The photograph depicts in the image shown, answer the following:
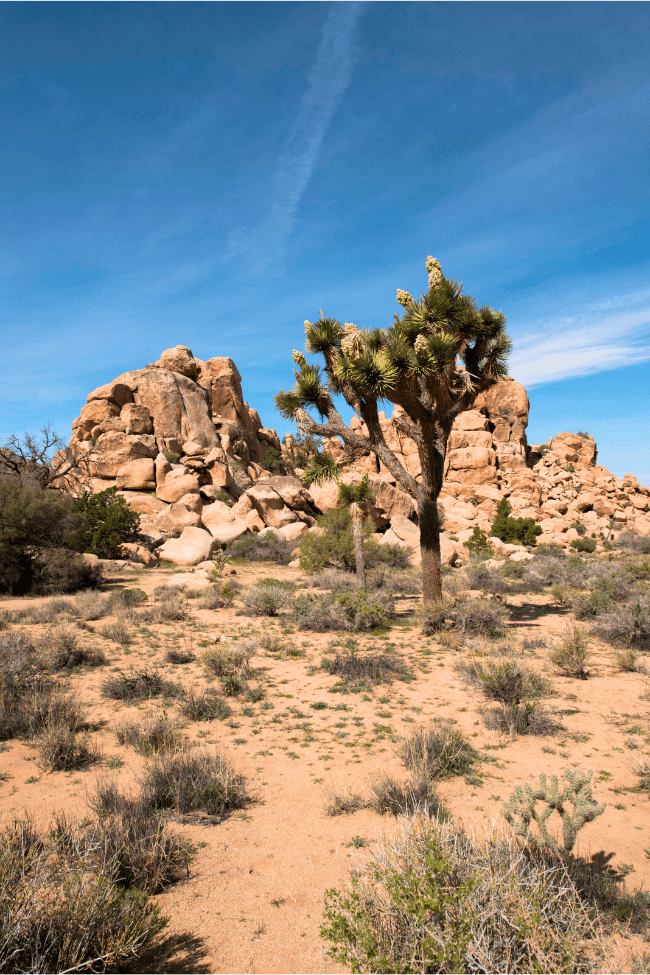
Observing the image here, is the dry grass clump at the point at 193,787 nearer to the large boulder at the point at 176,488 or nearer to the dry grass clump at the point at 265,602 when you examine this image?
the dry grass clump at the point at 265,602

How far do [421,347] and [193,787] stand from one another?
903 centimetres

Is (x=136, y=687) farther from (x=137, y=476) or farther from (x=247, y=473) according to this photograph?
(x=247, y=473)

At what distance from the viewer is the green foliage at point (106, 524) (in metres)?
21.5

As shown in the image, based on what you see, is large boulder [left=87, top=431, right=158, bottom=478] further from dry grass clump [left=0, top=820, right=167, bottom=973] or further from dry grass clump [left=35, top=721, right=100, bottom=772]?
dry grass clump [left=0, top=820, right=167, bottom=973]

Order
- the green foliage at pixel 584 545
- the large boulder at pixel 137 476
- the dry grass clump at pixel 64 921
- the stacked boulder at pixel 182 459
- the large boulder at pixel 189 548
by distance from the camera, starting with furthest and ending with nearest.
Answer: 1. the large boulder at pixel 137 476
2. the green foliage at pixel 584 545
3. the stacked boulder at pixel 182 459
4. the large boulder at pixel 189 548
5. the dry grass clump at pixel 64 921

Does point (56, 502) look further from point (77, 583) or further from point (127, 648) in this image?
point (127, 648)

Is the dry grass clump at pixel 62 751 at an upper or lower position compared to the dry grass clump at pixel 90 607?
lower

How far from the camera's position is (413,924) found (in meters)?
2.16

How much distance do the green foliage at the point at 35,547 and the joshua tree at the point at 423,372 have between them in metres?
8.77

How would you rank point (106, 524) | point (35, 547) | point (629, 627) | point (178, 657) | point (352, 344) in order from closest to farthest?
point (178, 657), point (629, 627), point (352, 344), point (35, 547), point (106, 524)

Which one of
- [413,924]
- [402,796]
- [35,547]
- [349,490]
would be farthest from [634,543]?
[413,924]

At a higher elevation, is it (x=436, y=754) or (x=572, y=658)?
(x=572, y=658)

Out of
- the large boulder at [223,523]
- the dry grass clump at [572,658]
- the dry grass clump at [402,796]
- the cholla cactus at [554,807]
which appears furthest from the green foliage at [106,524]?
the cholla cactus at [554,807]

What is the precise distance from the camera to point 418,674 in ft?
26.9
